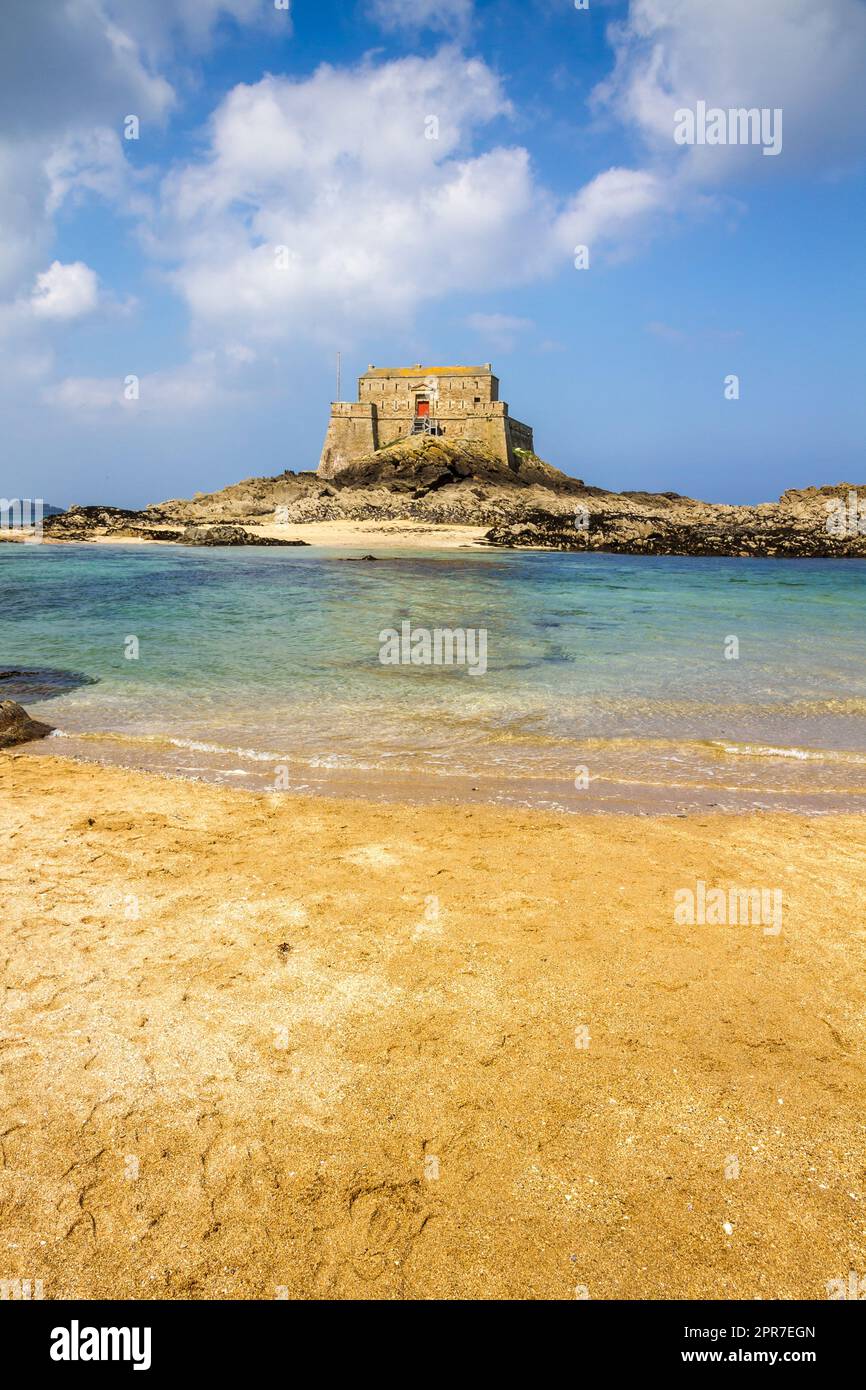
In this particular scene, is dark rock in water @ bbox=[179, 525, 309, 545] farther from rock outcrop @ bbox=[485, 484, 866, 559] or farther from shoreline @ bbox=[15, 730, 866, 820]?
shoreline @ bbox=[15, 730, 866, 820]

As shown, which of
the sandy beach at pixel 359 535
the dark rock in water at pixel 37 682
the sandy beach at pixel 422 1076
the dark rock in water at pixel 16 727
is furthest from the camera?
the sandy beach at pixel 359 535

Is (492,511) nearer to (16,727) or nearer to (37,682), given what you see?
(37,682)

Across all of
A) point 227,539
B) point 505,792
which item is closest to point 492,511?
point 227,539

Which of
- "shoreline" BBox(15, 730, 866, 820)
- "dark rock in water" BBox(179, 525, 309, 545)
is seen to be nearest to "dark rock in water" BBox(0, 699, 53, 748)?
"shoreline" BBox(15, 730, 866, 820)

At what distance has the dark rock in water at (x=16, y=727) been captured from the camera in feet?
27.4

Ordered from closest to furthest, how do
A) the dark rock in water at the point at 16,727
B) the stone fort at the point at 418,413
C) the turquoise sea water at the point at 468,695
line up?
the turquoise sea water at the point at 468,695 → the dark rock in water at the point at 16,727 → the stone fort at the point at 418,413

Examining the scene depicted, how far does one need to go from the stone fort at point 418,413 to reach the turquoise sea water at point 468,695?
52674 millimetres

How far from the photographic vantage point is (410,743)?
8562 mm

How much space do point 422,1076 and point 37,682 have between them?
10.8 metres

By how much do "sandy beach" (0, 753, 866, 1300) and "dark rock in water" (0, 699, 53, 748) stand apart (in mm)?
3611

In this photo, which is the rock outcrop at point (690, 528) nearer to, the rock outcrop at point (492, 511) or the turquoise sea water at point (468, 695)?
the rock outcrop at point (492, 511)

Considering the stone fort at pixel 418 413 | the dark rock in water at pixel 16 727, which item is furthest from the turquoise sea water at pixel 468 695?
the stone fort at pixel 418 413

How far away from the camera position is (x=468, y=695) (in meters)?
10.9

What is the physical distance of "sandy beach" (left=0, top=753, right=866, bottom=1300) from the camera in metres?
2.44
